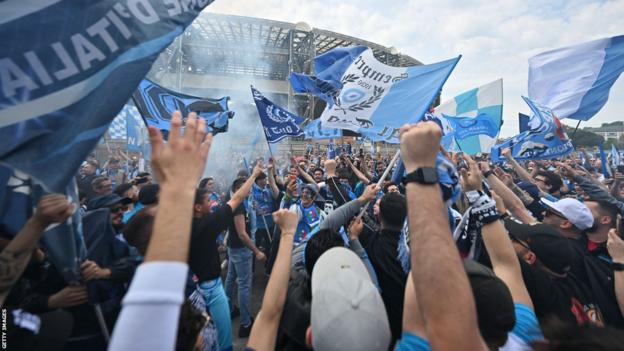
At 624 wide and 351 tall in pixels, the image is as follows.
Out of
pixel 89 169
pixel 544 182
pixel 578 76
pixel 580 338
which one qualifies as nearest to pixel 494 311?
pixel 580 338

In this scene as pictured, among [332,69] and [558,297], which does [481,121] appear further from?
[558,297]

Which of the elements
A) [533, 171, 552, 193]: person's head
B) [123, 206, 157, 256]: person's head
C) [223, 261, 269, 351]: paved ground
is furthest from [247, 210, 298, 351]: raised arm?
[533, 171, 552, 193]: person's head

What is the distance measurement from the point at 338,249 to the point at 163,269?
972 millimetres

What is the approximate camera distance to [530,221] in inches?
104

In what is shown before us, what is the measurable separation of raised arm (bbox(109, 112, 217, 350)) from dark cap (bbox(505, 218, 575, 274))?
207 centimetres

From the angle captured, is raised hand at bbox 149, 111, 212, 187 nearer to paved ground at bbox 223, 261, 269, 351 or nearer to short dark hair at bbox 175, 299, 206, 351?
short dark hair at bbox 175, 299, 206, 351

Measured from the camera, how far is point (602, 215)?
272 cm

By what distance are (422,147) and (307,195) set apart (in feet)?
9.89

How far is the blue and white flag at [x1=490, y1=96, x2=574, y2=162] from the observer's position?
4867mm

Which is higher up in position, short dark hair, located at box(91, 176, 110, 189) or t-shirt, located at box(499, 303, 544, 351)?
short dark hair, located at box(91, 176, 110, 189)

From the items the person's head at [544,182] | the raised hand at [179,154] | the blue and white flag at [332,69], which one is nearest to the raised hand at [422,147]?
the raised hand at [179,154]

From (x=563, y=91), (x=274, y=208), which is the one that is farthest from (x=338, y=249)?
(x=563, y=91)

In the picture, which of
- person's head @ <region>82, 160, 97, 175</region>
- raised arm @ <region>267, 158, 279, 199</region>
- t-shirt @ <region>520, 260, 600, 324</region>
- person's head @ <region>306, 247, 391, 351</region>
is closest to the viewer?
person's head @ <region>306, 247, 391, 351</region>

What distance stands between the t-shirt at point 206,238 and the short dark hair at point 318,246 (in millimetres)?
873
